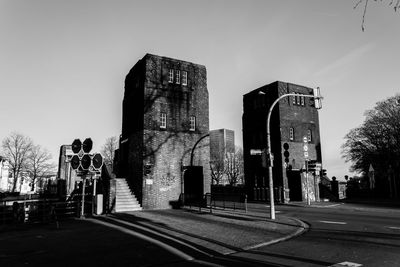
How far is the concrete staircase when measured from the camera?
19703mm

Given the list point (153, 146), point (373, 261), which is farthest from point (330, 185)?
point (373, 261)

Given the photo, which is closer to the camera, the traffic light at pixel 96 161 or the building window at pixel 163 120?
the traffic light at pixel 96 161

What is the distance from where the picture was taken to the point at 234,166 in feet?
264

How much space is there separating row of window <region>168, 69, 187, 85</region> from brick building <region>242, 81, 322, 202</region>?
328 inches

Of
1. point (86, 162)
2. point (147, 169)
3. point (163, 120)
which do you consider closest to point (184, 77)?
point (163, 120)

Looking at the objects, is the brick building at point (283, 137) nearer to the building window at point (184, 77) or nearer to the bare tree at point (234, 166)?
the building window at point (184, 77)

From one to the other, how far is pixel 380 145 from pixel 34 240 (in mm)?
47534

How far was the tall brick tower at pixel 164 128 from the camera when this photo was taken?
21.1 meters

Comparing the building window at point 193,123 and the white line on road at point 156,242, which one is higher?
the building window at point 193,123

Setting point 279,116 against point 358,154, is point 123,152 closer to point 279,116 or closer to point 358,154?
point 279,116

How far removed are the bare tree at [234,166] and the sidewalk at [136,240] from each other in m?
65.0

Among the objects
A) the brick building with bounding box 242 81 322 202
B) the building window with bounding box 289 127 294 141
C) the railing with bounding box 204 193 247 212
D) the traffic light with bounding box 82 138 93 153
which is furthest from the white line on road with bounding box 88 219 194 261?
the building window with bounding box 289 127 294 141

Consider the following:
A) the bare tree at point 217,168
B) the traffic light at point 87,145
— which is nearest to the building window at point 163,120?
the traffic light at point 87,145

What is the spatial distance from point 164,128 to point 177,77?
169 inches
